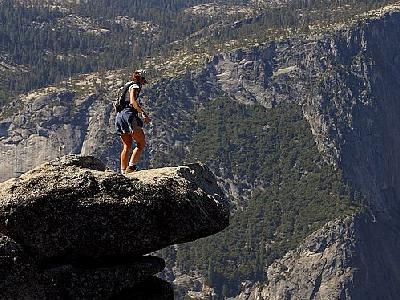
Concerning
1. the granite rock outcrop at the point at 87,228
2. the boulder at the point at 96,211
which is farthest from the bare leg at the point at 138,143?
the granite rock outcrop at the point at 87,228

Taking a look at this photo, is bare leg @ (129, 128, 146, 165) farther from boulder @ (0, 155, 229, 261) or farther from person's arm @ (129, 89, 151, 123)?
boulder @ (0, 155, 229, 261)

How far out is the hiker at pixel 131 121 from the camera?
41328 mm

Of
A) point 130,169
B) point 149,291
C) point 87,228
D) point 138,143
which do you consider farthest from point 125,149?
point 87,228

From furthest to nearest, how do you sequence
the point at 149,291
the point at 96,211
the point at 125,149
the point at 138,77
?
the point at 125,149 → the point at 138,77 → the point at 149,291 → the point at 96,211

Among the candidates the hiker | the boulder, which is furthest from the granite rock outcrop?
the hiker

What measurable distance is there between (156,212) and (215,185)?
5920 mm

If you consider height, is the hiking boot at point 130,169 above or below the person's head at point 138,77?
below

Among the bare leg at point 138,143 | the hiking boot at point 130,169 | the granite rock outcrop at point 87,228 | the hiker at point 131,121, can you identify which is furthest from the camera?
the bare leg at point 138,143

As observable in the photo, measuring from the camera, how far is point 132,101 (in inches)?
1617

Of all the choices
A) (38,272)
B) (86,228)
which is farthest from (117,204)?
(38,272)

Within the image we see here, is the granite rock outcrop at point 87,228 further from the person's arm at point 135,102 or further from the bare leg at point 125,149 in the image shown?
the bare leg at point 125,149

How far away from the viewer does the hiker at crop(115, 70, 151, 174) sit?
136 ft

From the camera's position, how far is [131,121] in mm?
41688

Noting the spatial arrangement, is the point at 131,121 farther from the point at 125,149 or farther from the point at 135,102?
the point at 125,149
